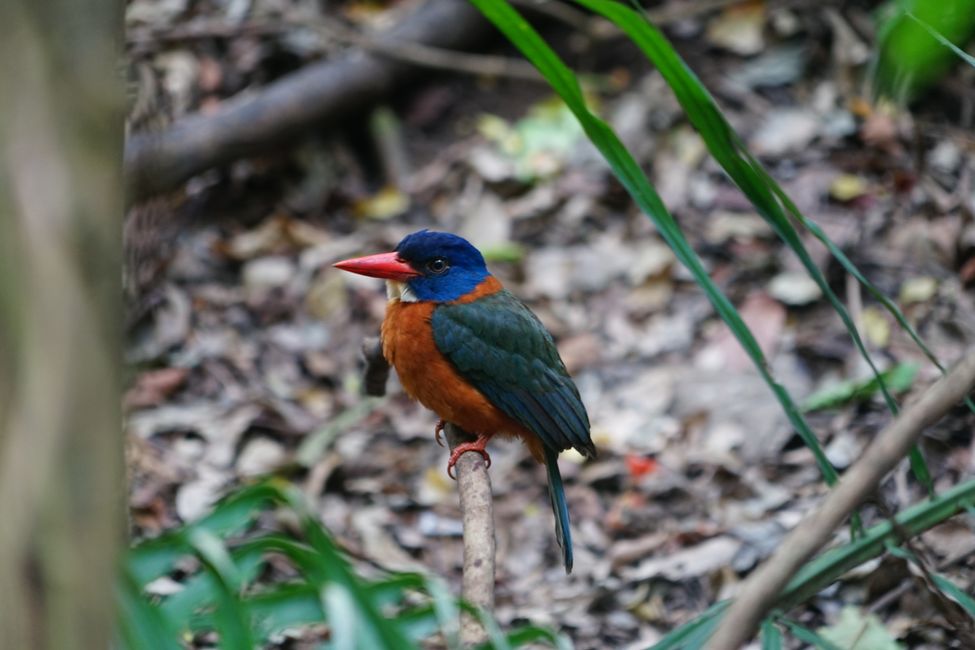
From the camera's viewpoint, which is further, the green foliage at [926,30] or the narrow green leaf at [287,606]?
the narrow green leaf at [287,606]

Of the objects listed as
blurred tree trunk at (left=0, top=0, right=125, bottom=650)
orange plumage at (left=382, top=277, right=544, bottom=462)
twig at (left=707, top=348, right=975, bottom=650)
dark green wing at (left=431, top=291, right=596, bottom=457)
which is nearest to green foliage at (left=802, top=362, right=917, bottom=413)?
dark green wing at (left=431, top=291, right=596, bottom=457)

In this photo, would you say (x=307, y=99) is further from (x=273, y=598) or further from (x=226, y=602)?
(x=226, y=602)

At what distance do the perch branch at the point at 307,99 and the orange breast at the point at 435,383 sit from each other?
2.59 m

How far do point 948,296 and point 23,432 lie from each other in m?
4.45

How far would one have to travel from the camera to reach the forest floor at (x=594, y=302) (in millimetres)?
4281

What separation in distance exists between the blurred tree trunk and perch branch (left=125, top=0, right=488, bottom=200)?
4.77 metres

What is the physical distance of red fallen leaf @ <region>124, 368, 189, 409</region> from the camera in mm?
5258

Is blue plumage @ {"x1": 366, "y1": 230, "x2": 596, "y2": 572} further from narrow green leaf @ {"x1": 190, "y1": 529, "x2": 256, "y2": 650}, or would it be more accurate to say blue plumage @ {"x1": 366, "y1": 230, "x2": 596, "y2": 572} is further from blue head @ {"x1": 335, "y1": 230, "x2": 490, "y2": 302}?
narrow green leaf @ {"x1": 190, "y1": 529, "x2": 256, "y2": 650}

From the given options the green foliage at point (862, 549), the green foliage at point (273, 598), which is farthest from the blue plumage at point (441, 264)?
the green foliage at point (273, 598)

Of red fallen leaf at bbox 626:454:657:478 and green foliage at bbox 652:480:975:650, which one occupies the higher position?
green foliage at bbox 652:480:975:650

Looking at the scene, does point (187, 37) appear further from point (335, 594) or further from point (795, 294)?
point (335, 594)

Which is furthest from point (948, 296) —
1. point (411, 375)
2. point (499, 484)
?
point (411, 375)

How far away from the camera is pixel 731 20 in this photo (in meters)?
6.66

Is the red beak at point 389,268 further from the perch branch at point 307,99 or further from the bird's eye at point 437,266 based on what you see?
the perch branch at point 307,99
